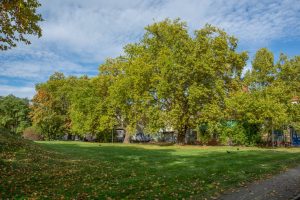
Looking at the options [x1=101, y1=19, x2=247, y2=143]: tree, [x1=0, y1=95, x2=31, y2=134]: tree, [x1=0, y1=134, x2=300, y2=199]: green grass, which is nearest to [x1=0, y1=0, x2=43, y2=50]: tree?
[x1=0, y1=134, x2=300, y2=199]: green grass

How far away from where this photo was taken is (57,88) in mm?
68812

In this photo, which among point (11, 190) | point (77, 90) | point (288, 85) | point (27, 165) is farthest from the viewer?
point (77, 90)

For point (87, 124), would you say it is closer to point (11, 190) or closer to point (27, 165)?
point (27, 165)

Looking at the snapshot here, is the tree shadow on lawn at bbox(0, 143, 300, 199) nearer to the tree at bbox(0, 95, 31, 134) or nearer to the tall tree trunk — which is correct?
the tall tree trunk

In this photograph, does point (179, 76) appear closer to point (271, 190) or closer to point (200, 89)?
point (200, 89)

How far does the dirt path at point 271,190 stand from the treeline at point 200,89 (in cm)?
2422

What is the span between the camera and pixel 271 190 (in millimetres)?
10977

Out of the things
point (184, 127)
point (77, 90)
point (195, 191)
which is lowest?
point (195, 191)

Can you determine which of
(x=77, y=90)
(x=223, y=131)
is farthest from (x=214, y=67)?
(x=77, y=90)

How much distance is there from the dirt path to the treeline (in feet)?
79.5

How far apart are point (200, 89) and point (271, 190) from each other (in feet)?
89.9

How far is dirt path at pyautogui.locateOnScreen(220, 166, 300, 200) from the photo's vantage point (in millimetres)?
9913

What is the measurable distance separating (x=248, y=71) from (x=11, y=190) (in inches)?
1766

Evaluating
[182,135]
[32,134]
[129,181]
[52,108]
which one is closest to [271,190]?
[129,181]
